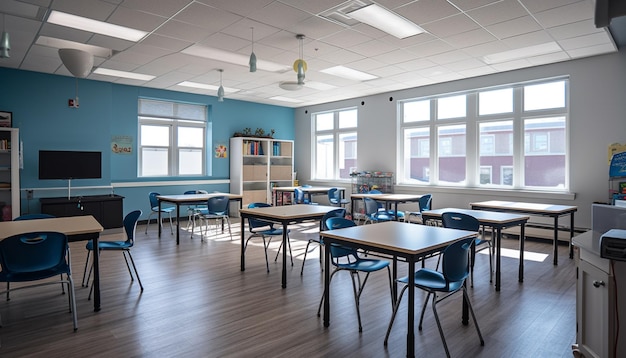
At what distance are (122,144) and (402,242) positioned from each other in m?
7.22

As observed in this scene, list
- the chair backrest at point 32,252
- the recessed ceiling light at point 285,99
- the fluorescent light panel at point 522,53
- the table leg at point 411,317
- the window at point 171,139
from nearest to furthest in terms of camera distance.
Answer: the table leg at point 411,317 → the chair backrest at point 32,252 → the fluorescent light panel at point 522,53 → the window at point 171,139 → the recessed ceiling light at point 285,99

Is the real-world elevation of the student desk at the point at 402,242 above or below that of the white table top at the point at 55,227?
below

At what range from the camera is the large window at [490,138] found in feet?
22.0

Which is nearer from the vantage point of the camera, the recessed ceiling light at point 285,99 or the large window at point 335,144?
the recessed ceiling light at point 285,99

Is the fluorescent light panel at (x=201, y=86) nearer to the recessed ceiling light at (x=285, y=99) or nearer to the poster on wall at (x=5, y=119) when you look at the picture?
the recessed ceiling light at (x=285, y=99)

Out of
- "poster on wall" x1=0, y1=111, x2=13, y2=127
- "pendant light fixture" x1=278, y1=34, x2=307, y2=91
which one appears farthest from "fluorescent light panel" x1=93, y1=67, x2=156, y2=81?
"pendant light fixture" x1=278, y1=34, x2=307, y2=91

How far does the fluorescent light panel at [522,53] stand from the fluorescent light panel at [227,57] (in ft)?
11.2

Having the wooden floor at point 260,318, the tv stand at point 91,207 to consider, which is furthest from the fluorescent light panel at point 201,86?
the wooden floor at point 260,318

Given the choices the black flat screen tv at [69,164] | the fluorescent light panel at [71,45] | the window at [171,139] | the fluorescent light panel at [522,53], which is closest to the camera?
the fluorescent light panel at [71,45]

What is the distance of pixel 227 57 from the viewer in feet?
20.1

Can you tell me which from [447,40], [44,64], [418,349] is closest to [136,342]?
[418,349]

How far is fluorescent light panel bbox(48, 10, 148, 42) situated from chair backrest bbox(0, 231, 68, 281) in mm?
2783

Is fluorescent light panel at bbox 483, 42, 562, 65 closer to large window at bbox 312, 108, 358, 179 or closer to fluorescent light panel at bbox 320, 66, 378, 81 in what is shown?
fluorescent light panel at bbox 320, 66, 378, 81

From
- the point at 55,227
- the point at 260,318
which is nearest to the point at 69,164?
the point at 55,227
